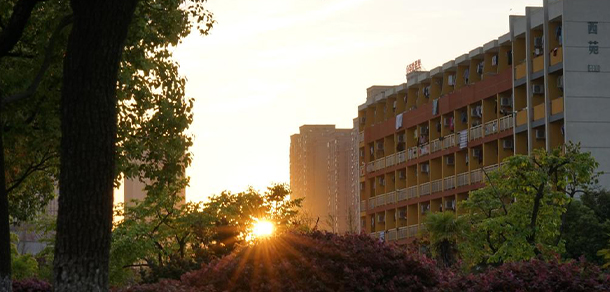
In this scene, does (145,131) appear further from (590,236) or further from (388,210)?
(388,210)

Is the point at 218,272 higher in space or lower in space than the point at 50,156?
lower

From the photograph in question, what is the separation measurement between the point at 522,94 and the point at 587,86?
5881 millimetres

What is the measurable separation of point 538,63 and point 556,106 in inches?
142

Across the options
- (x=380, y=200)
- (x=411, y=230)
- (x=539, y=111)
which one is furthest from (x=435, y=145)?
(x=539, y=111)

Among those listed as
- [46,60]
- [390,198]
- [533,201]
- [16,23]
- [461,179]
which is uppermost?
[461,179]

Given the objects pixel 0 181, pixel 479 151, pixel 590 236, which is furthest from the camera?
pixel 479 151

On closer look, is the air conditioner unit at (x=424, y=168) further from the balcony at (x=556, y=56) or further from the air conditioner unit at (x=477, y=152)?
the balcony at (x=556, y=56)

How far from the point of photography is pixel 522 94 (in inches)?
3044

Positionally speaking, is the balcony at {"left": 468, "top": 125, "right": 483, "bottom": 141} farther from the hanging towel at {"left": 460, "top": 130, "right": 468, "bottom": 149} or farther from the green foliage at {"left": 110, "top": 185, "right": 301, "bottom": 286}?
the green foliage at {"left": 110, "top": 185, "right": 301, "bottom": 286}

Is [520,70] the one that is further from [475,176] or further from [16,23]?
[16,23]

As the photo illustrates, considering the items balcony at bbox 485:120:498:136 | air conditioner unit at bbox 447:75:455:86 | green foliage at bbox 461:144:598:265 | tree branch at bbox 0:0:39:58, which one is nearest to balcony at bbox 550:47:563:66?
balcony at bbox 485:120:498:136

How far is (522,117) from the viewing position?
7625 centimetres

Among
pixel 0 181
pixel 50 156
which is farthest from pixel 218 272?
pixel 50 156

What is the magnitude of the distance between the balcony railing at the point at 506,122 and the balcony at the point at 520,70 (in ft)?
8.63
